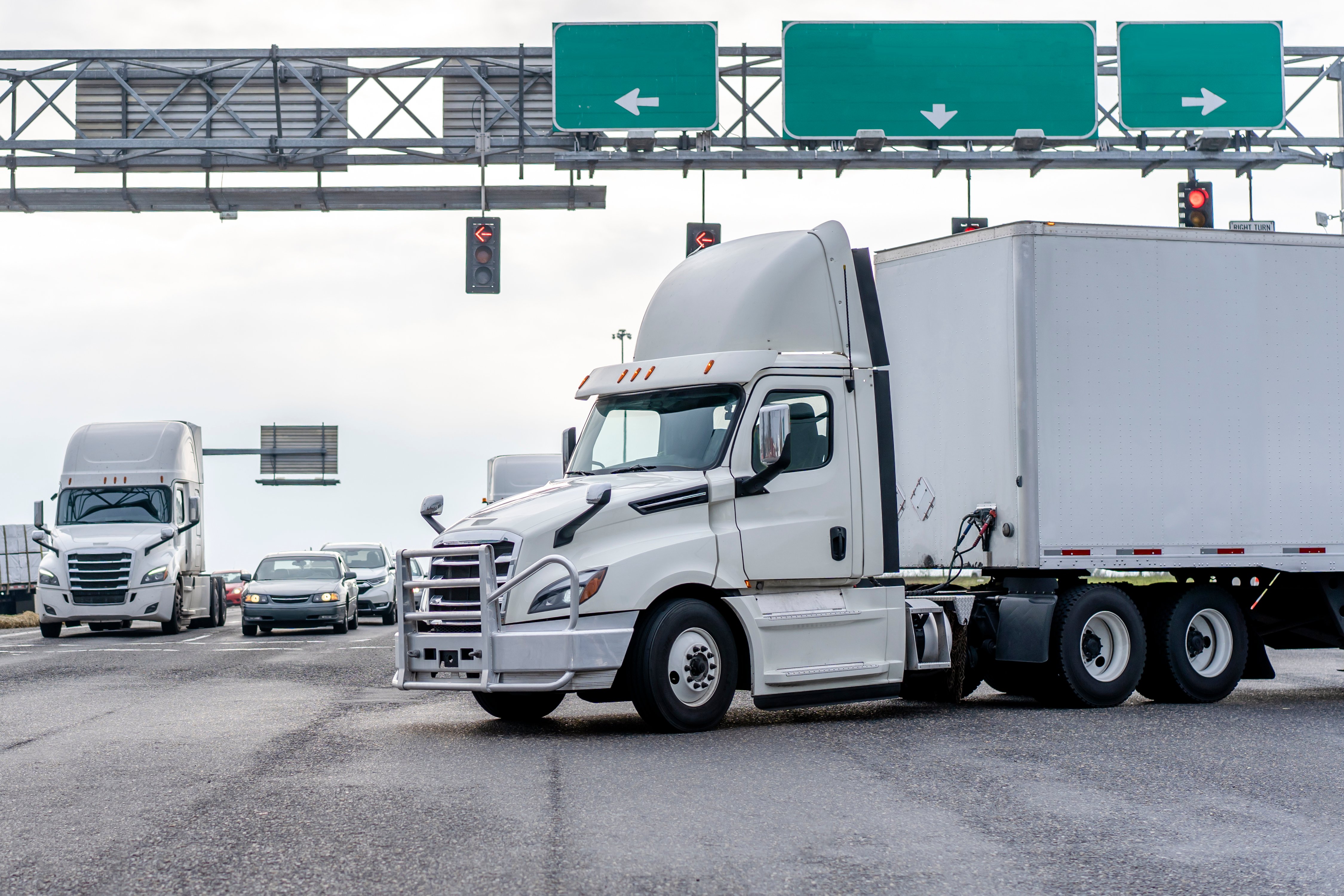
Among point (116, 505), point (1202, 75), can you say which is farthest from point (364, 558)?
point (1202, 75)

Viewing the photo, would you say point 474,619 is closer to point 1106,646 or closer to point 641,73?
point 1106,646

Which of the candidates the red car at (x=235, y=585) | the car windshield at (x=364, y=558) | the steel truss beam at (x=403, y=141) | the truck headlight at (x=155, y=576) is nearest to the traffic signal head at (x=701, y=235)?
the steel truss beam at (x=403, y=141)

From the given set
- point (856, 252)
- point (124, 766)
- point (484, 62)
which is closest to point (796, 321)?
point (856, 252)

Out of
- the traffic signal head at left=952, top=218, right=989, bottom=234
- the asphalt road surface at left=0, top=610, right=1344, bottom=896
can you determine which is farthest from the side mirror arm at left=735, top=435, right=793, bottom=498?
the traffic signal head at left=952, top=218, right=989, bottom=234

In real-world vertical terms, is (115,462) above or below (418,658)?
above

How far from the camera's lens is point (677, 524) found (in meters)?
10.8

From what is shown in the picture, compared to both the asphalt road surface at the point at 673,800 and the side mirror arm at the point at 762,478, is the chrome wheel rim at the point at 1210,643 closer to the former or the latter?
the asphalt road surface at the point at 673,800

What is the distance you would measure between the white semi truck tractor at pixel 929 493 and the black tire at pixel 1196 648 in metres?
0.03

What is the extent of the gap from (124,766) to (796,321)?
5.83 m

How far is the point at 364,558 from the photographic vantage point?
3753 cm

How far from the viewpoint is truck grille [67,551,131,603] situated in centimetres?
2666

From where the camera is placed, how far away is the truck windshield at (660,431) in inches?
443

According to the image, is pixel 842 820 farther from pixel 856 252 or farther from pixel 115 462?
pixel 115 462

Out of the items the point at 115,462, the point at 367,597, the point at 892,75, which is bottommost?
the point at 367,597
